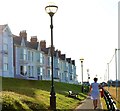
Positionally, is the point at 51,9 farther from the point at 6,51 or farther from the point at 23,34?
the point at 23,34

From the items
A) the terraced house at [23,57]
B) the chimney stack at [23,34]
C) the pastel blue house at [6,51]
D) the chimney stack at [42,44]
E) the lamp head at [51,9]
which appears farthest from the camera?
the chimney stack at [42,44]

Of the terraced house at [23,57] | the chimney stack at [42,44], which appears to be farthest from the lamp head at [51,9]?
the chimney stack at [42,44]

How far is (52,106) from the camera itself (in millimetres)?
15555

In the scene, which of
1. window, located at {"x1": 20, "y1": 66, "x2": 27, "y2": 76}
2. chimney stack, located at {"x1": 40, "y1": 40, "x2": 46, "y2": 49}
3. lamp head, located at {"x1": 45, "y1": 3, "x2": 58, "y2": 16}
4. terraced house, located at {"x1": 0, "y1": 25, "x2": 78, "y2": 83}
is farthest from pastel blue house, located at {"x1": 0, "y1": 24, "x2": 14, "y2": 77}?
lamp head, located at {"x1": 45, "y1": 3, "x2": 58, "y2": 16}

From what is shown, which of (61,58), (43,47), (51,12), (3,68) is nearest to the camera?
(51,12)

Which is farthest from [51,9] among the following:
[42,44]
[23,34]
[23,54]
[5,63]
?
[42,44]

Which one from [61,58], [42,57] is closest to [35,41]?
[42,57]

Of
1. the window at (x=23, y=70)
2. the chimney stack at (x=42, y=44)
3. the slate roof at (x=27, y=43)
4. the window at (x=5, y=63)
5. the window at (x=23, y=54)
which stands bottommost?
the window at (x=23, y=70)

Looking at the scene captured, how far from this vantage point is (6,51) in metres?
53.8

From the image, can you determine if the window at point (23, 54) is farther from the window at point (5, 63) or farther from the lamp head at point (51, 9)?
the lamp head at point (51, 9)

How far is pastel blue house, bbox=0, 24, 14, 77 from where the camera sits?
172 ft

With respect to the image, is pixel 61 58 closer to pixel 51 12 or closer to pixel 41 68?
pixel 41 68

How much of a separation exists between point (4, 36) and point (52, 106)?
38870 millimetres

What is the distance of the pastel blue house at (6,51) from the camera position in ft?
172
